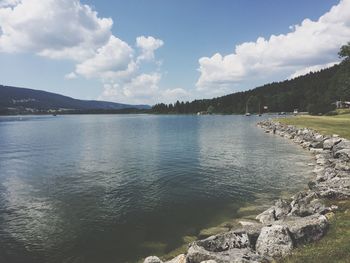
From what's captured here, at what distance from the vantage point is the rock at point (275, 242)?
39.8 feet

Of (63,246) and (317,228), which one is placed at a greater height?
(317,228)

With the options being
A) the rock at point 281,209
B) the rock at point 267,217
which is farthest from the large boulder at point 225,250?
the rock at point 281,209

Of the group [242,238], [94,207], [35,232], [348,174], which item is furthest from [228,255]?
[348,174]

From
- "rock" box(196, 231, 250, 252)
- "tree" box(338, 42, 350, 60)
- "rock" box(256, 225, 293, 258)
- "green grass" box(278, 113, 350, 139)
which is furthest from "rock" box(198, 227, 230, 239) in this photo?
"tree" box(338, 42, 350, 60)

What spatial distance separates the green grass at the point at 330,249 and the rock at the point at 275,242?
37 cm

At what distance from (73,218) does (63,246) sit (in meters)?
4.21

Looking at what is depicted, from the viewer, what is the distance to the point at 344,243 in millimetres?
12023

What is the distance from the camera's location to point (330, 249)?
11688mm

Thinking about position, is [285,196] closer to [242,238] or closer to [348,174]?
[348,174]

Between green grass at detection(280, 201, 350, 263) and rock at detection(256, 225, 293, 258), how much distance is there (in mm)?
368

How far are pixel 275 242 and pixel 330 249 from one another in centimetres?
191

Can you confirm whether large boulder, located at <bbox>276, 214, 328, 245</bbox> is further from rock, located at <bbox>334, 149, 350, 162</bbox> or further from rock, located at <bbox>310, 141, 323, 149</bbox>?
rock, located at <bbox>310, 141, 323, 149</bbox>

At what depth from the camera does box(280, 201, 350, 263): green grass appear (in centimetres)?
1110

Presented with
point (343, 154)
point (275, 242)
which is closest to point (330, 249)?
point (275, 242)
